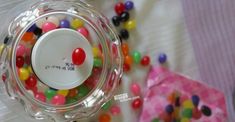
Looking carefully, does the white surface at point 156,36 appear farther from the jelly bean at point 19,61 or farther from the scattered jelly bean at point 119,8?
the jelly bean at point 19,61

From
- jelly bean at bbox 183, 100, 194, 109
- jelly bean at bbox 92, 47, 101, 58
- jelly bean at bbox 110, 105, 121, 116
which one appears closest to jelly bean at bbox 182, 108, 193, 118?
jelly bean at bbox 183, 100, 194, 109

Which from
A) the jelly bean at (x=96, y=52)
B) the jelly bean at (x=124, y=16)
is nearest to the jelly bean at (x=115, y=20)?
the jelly bean at (x=124, y=16)

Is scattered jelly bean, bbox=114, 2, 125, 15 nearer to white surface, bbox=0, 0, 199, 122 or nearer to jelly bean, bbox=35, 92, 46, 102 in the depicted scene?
white surface, bbox=0, 0, 199, 122

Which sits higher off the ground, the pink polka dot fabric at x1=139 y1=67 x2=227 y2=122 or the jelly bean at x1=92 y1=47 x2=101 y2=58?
the jelly bean at x1=92 y1=47 x2=101 y2=58

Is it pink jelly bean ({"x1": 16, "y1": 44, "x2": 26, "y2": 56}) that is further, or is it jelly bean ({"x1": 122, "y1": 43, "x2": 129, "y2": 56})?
jelly bean ({"x1": 122, "y1": 43, "x2": 129, "y2": 56})

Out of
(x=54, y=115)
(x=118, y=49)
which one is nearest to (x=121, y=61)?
(x=118, y=49)

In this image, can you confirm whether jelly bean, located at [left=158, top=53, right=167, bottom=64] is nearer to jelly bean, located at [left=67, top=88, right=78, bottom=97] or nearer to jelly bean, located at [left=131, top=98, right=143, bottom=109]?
jelly bean, located at [left=131, top=98, right=143, bottom=109]

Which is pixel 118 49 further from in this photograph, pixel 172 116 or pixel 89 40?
pixel 172 116

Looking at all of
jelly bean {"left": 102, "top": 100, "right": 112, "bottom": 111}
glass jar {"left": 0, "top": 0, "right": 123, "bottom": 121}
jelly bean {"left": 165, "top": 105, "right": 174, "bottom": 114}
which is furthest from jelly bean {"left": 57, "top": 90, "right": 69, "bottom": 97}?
jelly bean {"left": 165, "top": 105, "right": 174, "bottom": 114}

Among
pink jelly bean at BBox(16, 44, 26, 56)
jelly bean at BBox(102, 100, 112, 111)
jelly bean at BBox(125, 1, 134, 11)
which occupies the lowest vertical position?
jelly bean at BBox(102, 100, 112, 111)
